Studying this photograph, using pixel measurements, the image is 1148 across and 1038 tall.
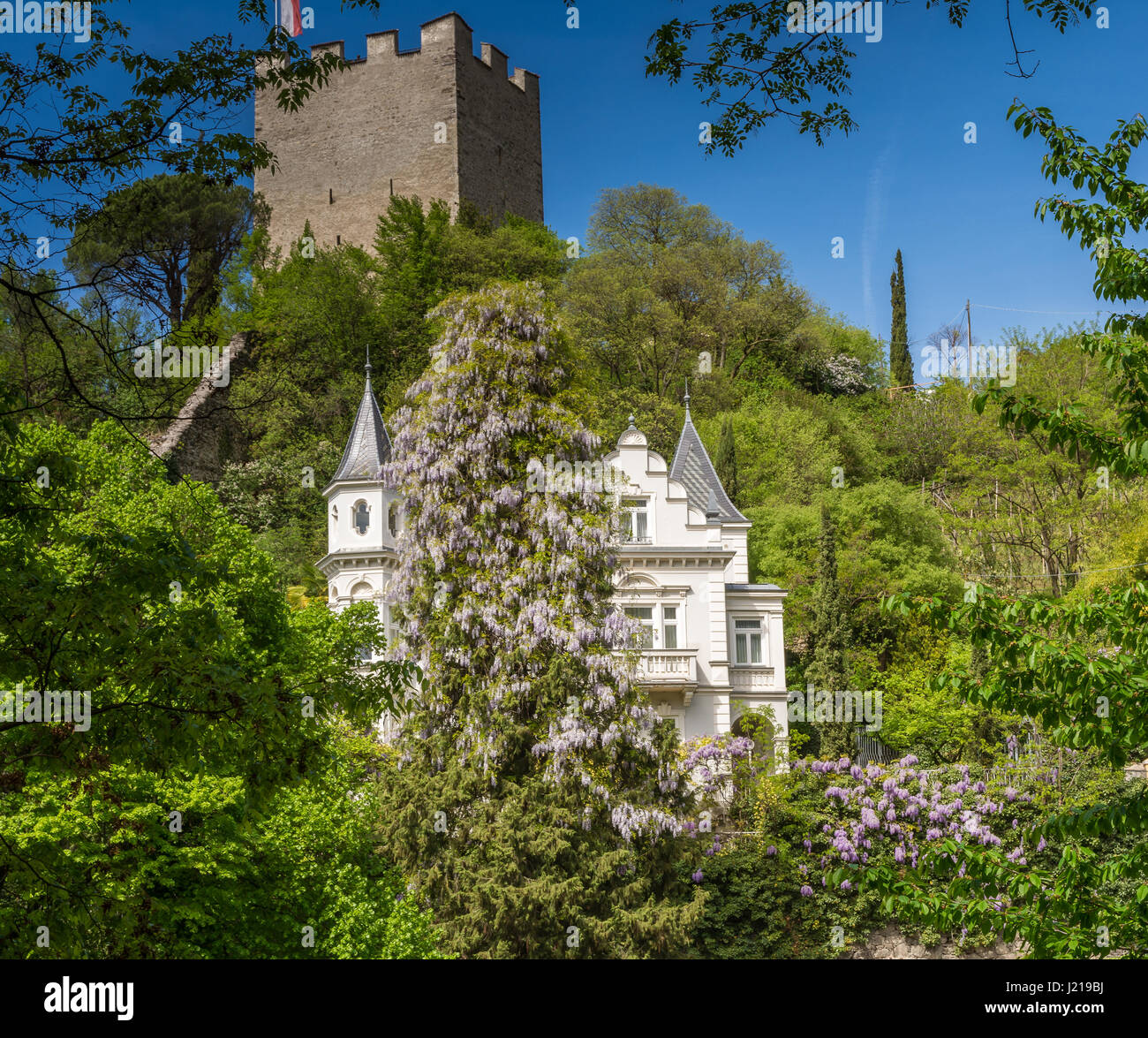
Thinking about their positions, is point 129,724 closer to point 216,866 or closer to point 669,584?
point 216,866

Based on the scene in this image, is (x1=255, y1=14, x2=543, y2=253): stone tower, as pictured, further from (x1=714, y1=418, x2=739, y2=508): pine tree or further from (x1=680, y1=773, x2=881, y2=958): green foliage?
(x1=680, y1=773, x2=881, y2=958): green foliage

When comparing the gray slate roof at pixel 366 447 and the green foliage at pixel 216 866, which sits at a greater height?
the gray slate roof at pixel 366 447

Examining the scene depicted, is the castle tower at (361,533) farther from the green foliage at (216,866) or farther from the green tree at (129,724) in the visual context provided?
the green tree at (129,724)

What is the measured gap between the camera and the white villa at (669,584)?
33031 mm

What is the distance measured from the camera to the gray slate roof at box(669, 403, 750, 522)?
36375 millimetres

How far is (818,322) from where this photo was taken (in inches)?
2571

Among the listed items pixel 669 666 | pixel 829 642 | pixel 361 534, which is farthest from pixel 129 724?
pixel 829 642

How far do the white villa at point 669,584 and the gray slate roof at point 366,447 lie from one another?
4cm

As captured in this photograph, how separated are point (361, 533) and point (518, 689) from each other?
1278 centimetres

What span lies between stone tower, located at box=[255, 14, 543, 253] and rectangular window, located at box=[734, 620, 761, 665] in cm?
3214

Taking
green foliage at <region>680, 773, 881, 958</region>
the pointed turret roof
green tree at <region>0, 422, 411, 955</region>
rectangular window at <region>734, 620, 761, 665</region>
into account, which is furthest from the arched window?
green foliage at <region>680, 773, 881, 958</region>

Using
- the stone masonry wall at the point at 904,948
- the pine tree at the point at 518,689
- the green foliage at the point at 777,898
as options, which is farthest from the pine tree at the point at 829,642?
the pine tree at the point at 518,689
